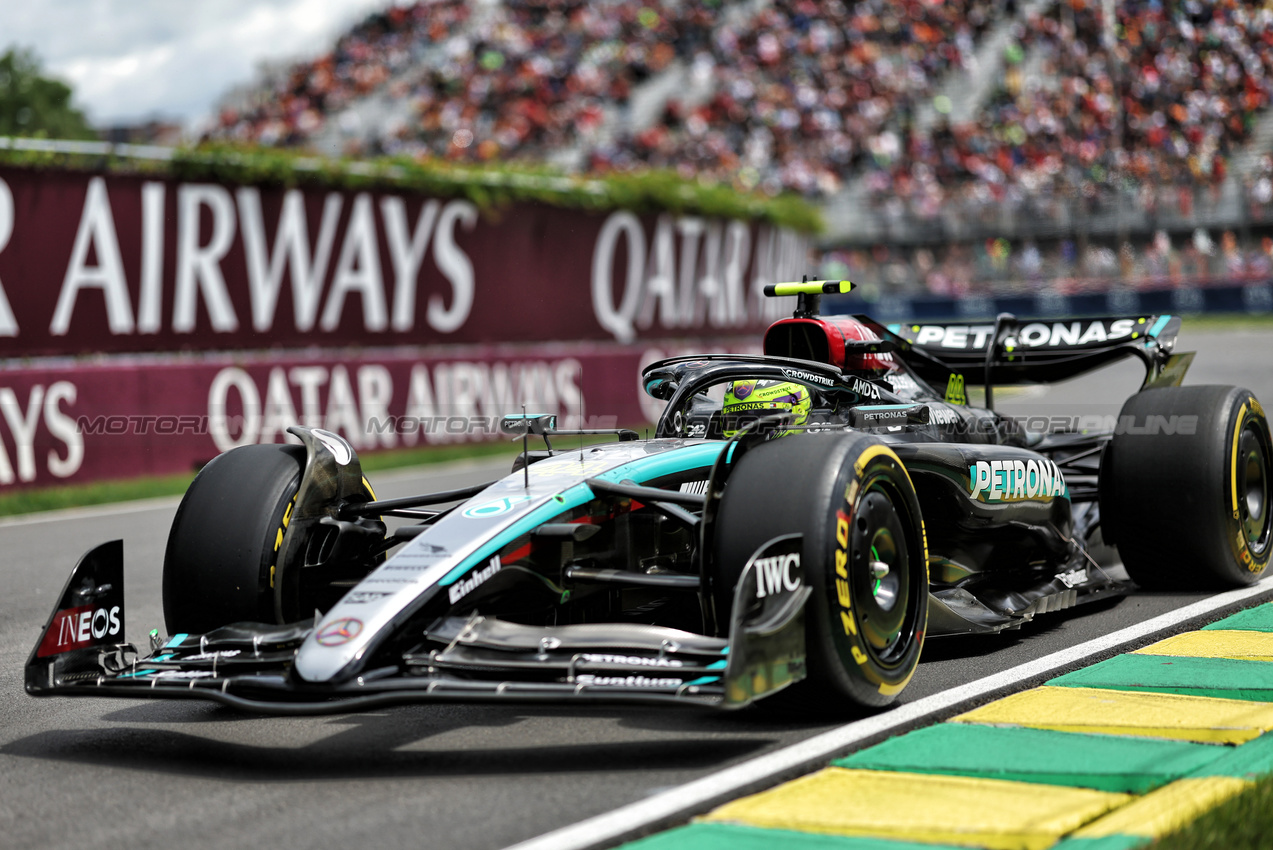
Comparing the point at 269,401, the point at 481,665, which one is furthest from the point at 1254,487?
the point at 269,401

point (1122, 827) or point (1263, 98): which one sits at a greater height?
point (1263, 98)

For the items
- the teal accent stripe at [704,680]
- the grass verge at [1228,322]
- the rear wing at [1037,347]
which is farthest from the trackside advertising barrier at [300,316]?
the grass verge at [1228,322]

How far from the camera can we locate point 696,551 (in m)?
4.54

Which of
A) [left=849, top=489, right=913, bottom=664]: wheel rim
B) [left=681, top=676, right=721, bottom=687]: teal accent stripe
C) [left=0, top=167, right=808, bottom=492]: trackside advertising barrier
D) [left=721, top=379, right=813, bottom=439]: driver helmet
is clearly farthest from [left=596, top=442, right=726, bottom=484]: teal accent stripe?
[left=0, top=167, right=808, bottom=492]: trackside advertising barrier

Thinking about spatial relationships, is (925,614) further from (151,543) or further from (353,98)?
(353,98)

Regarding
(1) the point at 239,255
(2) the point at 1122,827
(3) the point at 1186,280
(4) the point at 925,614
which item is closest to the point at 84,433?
(1) the point at 239,255

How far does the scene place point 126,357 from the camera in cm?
1234

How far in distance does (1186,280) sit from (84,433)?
21.0 meters

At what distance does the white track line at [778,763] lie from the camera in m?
3.28

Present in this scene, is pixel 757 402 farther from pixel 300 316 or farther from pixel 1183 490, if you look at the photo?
pixel 300 316

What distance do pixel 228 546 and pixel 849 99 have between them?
28.0 metres

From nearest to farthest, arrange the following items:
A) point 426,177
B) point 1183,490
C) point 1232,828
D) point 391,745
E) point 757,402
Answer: point 1232,828
point 391,745
point 757,402
point 1183,490
point 426,177

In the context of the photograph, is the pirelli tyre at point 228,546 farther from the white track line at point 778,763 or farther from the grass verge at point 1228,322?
the grass verge at point 1228,322

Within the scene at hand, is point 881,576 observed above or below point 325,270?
below
